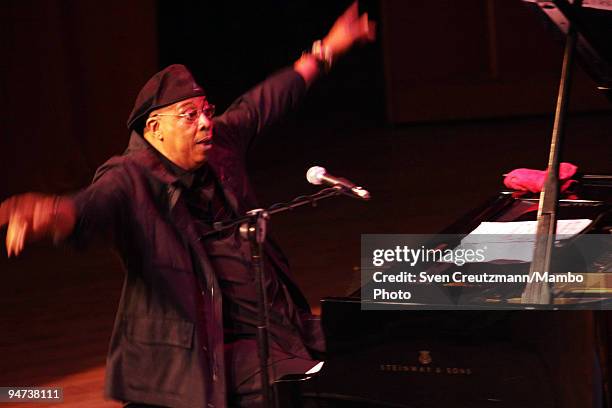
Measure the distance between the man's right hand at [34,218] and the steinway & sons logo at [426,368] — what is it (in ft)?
3.18

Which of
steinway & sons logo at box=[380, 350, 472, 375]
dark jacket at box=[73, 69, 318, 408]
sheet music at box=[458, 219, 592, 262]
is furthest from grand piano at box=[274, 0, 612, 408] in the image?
dark jacket at box=[73, 69, 318, 408]

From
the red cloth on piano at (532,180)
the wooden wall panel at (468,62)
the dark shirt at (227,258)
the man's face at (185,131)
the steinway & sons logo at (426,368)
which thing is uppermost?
the wooden wall panel at (468,62)

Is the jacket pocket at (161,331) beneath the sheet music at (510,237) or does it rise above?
beneath

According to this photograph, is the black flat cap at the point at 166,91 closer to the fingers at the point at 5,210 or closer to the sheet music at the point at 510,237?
the fingers at the point at 5,210

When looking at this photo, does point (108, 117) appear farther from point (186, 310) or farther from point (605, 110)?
point (186, 310)

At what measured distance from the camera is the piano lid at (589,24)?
9.59ft

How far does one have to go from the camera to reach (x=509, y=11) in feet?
34.7

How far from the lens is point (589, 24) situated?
3.10 m

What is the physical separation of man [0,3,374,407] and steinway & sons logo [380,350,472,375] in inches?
23.6

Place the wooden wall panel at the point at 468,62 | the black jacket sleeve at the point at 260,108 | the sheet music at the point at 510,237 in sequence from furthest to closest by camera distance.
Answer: the wooden wall panel at the point at 468,62
the black jacket sleeve at the point at 260,108
the sheet music at the point at 510,237

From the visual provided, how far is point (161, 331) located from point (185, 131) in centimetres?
61

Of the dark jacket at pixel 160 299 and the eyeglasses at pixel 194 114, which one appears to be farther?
the eyeglasses at pixel 194 114

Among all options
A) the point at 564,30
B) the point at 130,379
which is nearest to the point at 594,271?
the point at 564,30

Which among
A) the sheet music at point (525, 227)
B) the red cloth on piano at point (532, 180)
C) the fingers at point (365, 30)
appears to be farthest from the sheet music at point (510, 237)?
the fingers at point (365, 30)
